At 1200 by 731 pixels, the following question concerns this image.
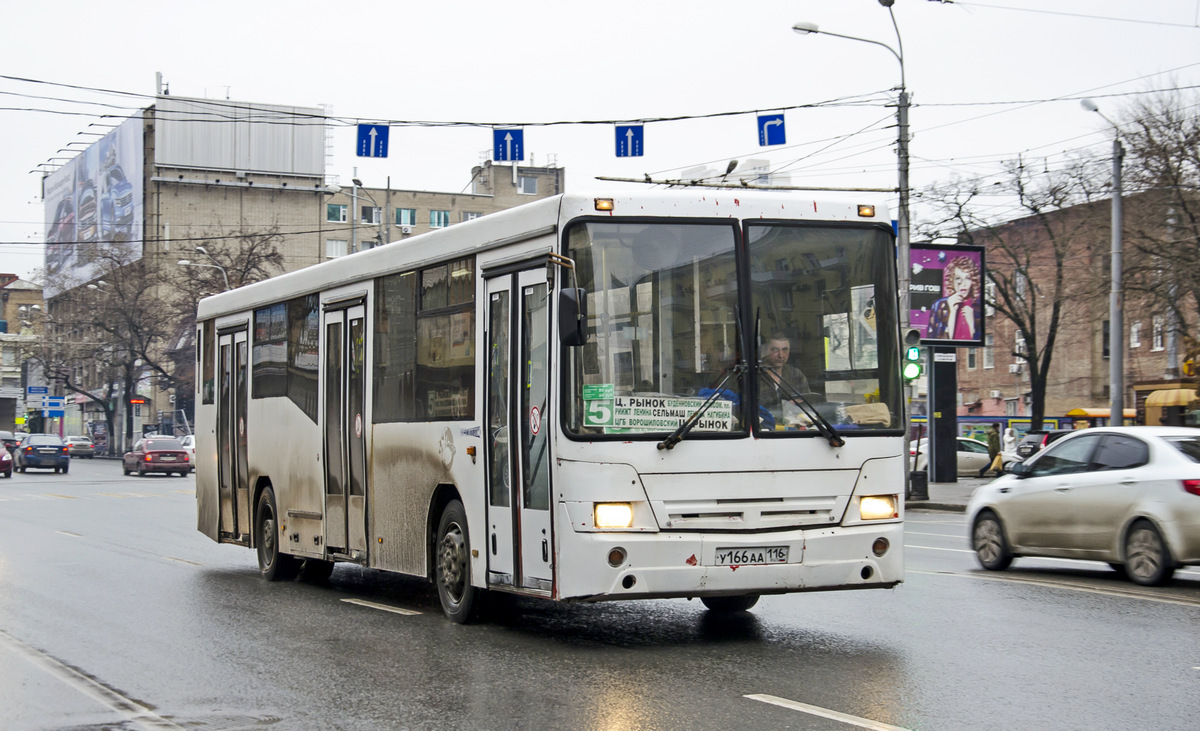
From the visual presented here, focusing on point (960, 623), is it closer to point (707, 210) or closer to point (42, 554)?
point (707, 210)

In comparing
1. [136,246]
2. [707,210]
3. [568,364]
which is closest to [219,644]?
[568,364]

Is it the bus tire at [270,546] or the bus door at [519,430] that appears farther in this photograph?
the bus tire at [270,546]

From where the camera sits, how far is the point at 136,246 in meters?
87.7

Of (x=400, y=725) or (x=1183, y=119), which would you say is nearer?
(x=400, y=725)

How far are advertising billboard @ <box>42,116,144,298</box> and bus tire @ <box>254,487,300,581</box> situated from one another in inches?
2677

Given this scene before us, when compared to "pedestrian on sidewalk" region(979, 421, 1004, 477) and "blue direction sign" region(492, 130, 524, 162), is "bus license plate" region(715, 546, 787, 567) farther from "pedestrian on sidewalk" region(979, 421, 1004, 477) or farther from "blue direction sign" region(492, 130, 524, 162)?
"pedestrian on sidewalk" region(979, 421, 1004, 477)

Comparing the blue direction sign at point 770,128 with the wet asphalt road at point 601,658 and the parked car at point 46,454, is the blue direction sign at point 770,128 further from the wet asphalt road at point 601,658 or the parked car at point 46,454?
the parked car at point 46,454

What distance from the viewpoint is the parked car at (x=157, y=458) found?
49.6 m

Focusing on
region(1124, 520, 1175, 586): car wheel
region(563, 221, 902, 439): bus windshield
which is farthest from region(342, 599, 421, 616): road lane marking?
region(1124, 520, 1175, 586): car wheel

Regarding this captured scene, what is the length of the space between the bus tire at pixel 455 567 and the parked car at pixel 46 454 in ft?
156

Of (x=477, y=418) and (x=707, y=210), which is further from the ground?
(x=707, y=210)

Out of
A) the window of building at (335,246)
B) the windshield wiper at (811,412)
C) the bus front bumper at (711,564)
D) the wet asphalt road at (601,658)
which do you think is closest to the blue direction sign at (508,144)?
the wet asphalt road at (601,658)

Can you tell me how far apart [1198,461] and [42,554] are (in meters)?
13.8

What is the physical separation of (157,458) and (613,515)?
145 ft
